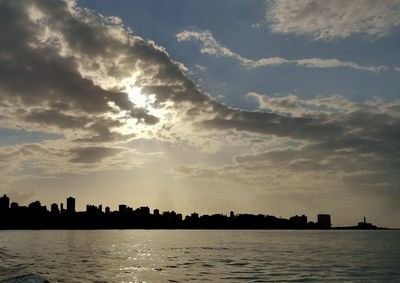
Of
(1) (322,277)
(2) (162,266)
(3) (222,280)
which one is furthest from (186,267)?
(1) (322,277)

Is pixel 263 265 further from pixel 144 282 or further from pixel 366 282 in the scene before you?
A: pixel 144 282

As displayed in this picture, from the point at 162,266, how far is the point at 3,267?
23.4m

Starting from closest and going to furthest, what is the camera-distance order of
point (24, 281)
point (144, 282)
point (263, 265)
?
1. point (24, 281)
2. point (144, 282)
3. point (263, 265)

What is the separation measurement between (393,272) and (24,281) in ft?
163

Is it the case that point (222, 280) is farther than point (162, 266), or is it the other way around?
point (162, 266)

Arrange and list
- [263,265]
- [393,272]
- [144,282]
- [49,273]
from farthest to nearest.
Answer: [263,265]
[393,272]
[49,273]
[144,282]

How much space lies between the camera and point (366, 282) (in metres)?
56.5

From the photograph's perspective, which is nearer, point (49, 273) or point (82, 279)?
point (82, 279)

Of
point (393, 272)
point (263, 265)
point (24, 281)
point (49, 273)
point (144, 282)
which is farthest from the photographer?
point (263, 265)

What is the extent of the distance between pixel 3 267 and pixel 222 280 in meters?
34.8

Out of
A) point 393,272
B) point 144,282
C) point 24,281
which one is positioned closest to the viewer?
point 24,281

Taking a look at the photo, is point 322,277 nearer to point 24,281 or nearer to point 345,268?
point 345,268

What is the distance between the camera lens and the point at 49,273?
207 ft

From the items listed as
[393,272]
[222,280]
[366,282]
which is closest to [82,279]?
[222,280]
